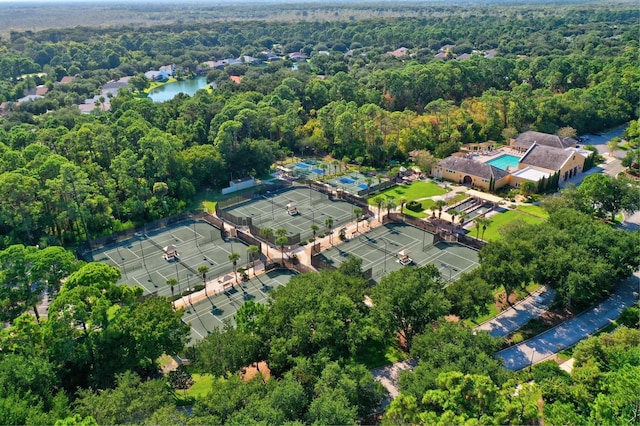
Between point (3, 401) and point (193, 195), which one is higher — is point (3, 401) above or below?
above

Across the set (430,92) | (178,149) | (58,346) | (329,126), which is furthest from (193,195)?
(430,92)

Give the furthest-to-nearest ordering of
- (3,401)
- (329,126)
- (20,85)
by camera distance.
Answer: (20,85) → (329,126) → (3,401)

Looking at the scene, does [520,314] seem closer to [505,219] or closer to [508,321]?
[508,321]

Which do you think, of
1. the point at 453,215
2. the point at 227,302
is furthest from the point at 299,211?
the point at 227,302

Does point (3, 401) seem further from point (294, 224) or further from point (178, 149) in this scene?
point (178, 149)

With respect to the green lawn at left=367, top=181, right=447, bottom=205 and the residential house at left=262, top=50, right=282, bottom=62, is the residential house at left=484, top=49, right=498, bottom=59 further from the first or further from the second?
the green lawn at left=367, top=181, right=447, bottom=205

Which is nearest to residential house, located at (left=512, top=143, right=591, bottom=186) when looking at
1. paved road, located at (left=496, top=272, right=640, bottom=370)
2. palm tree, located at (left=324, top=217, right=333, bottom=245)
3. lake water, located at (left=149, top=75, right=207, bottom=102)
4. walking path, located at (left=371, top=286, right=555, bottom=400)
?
paved road, located at (left=496, top=272, right=640, bottom=370)
